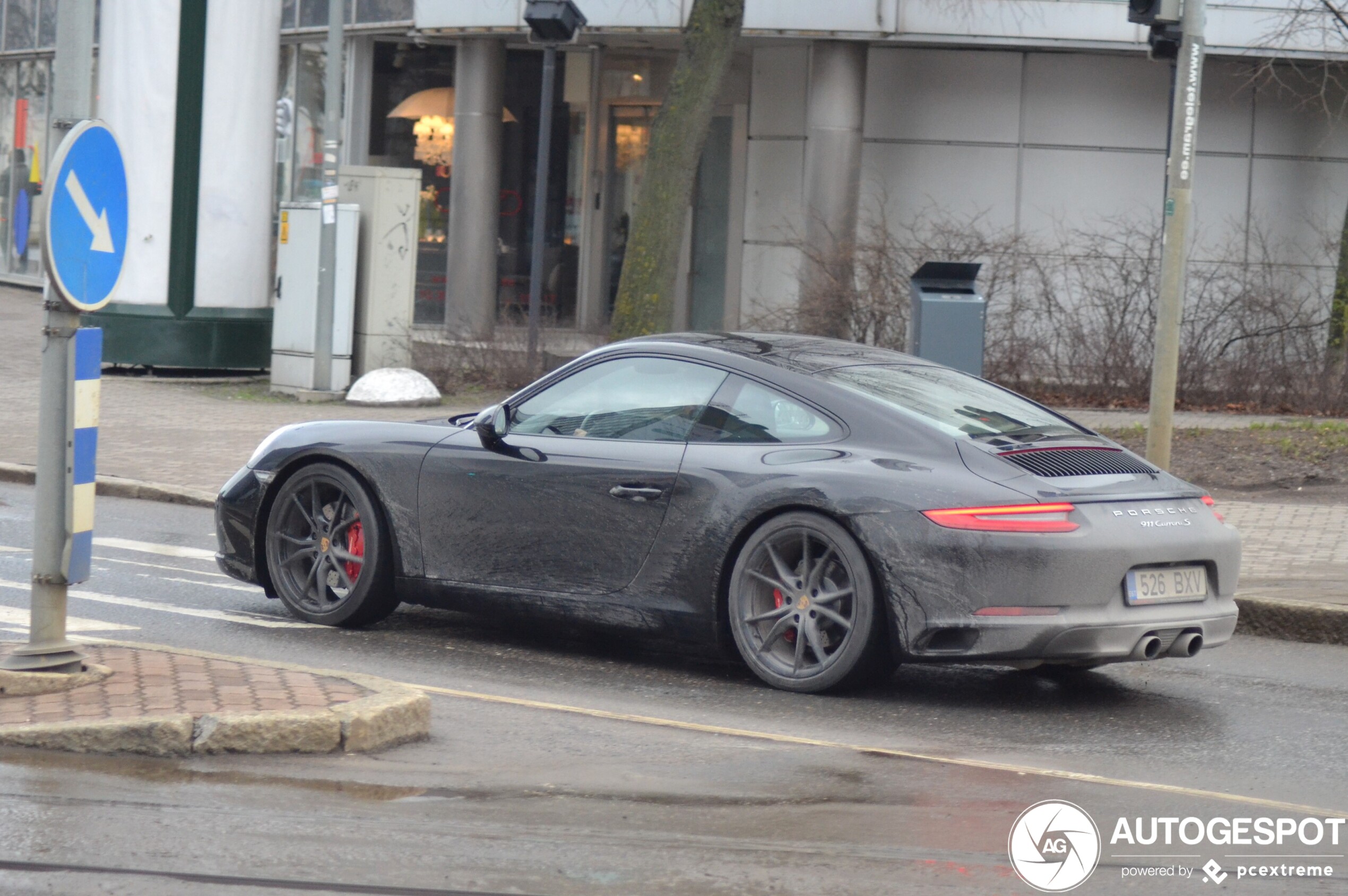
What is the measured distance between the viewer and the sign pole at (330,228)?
1723 centimetres

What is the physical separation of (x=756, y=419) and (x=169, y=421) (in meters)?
10.6

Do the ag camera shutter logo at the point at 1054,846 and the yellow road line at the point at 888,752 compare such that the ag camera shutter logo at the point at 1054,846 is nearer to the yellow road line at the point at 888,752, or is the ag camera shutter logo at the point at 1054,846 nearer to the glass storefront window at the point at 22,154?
the yellow road line at the point at 888,752

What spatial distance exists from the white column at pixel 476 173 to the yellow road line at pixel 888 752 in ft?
60.7

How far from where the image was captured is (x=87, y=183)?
596 centimetres

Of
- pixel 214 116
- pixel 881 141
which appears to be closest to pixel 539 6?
pixel 214 116

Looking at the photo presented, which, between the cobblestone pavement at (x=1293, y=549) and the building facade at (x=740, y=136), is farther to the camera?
the building facade at (x=740, y=136)

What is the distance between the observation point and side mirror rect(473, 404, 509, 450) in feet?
24.3

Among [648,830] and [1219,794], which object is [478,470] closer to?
[648,830]

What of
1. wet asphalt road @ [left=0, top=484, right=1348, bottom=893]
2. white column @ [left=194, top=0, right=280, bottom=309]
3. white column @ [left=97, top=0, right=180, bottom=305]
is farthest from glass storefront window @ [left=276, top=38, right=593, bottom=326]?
wet asphalt road @ [left=0, top=484, right=1348, bottom=893]

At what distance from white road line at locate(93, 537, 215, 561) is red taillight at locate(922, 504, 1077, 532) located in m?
5.11

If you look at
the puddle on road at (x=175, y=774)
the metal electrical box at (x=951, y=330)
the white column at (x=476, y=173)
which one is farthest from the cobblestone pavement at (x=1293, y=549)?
the white column at (x=476, y=173)

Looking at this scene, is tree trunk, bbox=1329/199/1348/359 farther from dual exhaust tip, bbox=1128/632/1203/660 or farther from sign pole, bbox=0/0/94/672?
sign pole, bbox=0/0/94/672

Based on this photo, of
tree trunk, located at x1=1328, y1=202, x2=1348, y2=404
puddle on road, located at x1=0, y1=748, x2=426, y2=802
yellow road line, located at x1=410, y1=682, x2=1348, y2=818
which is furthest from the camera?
tree trunk, located at x1=1328, y1=202, x2=1348, y2=404

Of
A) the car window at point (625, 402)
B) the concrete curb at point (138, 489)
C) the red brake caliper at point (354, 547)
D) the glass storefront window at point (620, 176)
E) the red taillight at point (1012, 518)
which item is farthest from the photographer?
the glass storefront window at point (620, 176)
